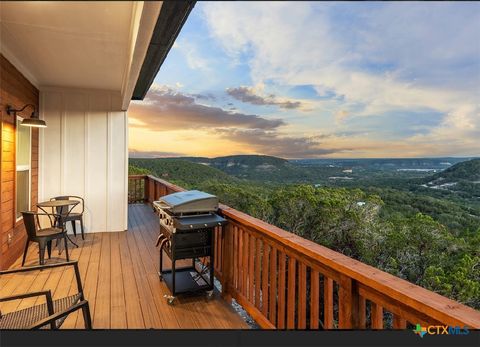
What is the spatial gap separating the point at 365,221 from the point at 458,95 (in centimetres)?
556

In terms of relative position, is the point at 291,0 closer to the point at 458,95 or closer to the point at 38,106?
the point at 458,95

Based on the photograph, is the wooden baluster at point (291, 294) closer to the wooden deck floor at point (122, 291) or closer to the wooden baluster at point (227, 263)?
the wooden deck floor at point (122, 291)

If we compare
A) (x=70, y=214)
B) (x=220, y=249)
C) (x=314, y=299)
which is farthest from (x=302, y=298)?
(x=70, y=214)

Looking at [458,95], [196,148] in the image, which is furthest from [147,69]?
[458,95]

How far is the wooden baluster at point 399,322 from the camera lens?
1257mm

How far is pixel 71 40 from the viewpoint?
2482 mm

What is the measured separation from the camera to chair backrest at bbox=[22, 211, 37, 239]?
342cm

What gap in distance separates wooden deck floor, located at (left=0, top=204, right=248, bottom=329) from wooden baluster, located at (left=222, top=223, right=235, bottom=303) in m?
0.09

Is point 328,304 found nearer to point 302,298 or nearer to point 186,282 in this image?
point 302,298

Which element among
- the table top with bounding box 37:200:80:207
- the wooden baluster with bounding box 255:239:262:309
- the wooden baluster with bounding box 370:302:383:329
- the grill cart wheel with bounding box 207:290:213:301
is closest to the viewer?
the wooden baluster with bounding box 370:302:383:329

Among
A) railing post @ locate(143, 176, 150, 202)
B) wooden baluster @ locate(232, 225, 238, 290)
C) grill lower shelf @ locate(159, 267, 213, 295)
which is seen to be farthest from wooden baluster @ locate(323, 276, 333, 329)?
railing post @ locate(143, 176, 150, 202)

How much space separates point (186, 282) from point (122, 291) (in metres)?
0.62

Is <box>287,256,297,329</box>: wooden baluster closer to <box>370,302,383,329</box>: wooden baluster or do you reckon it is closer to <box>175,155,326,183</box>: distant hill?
<box>370,302,383,329</box>: wooden baluster

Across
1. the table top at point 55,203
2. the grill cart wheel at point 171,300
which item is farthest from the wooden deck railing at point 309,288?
the table top at point 55,203
